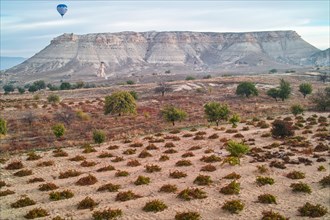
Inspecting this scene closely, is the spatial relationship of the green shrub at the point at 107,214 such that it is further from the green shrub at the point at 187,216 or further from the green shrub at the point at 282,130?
the green shrub at the point at 282,130

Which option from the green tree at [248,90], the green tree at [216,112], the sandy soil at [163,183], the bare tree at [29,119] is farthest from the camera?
the green tree at [248,90]

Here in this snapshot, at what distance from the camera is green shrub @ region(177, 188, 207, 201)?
797 inches

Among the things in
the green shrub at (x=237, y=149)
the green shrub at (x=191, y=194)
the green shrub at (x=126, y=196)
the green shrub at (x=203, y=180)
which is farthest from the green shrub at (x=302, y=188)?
the green shrub at (x=126, y=196)

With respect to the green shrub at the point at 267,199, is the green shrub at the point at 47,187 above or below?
above

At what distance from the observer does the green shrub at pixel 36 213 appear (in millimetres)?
17742

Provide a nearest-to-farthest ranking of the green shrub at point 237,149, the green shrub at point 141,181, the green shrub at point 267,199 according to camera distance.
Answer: the green shrub at point 267,199
the green shrub at point 141,181
the green shrub at point 237,149

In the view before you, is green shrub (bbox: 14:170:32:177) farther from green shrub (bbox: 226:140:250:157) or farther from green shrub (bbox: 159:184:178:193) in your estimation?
green shrub (bbox: 226:140:250:157)

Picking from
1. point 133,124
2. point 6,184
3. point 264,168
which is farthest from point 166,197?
point 133,124

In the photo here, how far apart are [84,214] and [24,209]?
3.48 meters

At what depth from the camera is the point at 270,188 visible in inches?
861

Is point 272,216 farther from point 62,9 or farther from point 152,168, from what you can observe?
point 62,9

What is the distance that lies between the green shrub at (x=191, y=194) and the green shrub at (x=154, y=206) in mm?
1736

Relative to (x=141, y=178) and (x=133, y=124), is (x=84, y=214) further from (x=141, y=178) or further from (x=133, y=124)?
(x=133, y=124)

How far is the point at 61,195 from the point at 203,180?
8.64m
